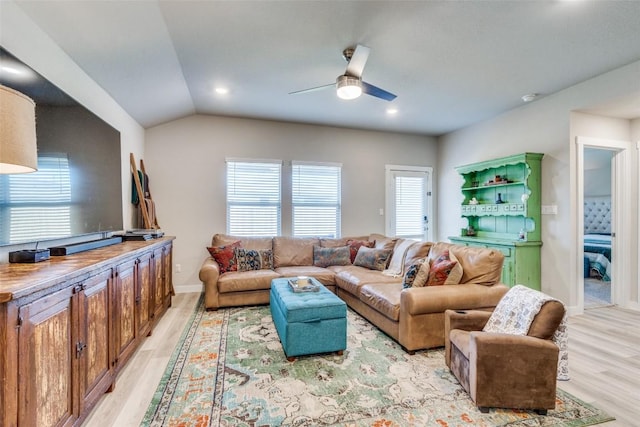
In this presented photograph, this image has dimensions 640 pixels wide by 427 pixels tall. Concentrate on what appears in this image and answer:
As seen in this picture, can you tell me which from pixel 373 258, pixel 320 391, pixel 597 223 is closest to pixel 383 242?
pixel 373 258

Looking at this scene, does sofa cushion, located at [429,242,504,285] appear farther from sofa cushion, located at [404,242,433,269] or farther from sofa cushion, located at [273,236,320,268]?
sofa cushion, located at [273,236,320,268]

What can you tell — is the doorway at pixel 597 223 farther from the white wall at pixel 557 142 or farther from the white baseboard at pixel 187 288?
the white baseboard at pixel 187 288

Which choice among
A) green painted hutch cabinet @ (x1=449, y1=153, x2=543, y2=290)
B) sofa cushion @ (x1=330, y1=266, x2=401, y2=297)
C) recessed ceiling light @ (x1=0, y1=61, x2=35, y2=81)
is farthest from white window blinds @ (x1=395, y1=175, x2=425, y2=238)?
recessed ceiling light @ (x1=0, y1=61, x2=35, y2=81)

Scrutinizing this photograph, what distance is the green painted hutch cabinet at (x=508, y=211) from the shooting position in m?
4.09

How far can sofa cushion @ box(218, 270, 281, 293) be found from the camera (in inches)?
151

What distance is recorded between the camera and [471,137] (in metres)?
5.35

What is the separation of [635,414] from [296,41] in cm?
372

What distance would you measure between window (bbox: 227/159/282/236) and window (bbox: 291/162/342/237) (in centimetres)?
34

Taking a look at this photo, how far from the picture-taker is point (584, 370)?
246 centimetres

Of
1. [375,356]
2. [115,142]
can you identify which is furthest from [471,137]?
[115,142]

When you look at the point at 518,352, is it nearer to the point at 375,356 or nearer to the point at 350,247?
the point at 375,356

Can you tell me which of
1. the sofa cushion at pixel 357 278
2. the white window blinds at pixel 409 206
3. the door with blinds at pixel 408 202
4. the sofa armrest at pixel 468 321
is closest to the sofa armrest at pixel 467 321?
the sofa armrest at pixel 468 321

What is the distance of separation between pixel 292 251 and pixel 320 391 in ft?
8.98

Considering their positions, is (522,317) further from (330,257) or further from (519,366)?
(330,257)
